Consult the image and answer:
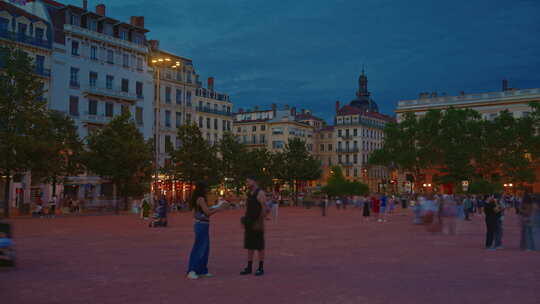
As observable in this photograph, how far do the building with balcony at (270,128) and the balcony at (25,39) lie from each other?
200 feet

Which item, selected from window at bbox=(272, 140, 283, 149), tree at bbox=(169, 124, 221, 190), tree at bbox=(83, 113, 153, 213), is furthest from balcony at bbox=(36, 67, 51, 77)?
window at bbox=(272, 140, 283, 149)

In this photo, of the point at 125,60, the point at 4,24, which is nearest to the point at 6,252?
the point at 4,24

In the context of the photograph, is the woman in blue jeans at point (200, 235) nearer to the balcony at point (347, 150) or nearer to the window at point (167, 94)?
the window at point (167, 94)

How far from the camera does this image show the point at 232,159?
5991 cm

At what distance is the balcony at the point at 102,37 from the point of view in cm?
5393

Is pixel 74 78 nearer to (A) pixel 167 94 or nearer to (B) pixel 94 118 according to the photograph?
(B) pixel 94 118

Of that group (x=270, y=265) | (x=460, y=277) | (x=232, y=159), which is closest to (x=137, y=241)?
(x=270, y=265)

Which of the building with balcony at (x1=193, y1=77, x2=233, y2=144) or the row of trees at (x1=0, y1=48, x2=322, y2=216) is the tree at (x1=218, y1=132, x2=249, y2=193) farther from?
the building with balcony at (x1=193, y1=77, x2=233, y2=144)

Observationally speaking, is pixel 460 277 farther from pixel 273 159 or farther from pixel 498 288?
pixel 273 159

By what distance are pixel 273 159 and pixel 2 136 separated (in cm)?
3980

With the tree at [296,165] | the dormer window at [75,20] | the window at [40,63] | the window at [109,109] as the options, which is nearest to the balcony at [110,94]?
the window at [109,109]

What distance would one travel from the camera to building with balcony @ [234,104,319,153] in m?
112

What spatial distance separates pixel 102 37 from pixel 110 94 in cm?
599

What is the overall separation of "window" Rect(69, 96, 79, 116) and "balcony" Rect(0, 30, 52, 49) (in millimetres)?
5506
